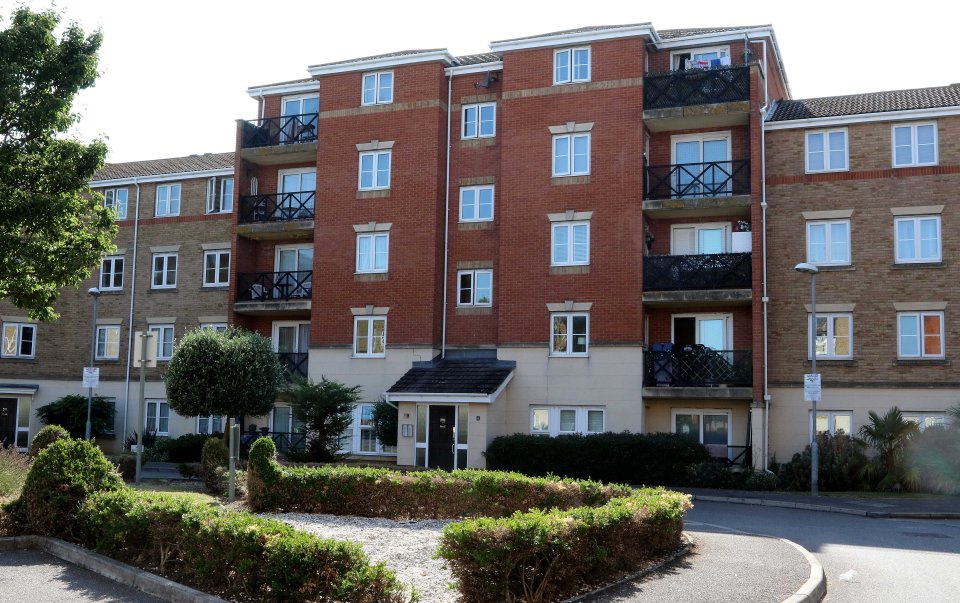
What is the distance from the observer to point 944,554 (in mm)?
13930

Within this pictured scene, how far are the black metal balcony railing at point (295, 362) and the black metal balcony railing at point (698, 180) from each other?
12.9 meters

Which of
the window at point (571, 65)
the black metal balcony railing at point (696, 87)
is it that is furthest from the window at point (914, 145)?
the window at point (571, 65)

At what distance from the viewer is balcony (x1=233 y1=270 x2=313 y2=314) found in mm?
33094

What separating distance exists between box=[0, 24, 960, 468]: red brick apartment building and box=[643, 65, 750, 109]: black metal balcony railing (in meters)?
0.06

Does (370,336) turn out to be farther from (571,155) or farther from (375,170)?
(571,155)

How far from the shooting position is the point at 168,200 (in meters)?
38.2

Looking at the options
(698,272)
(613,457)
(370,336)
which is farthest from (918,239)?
(370,336)

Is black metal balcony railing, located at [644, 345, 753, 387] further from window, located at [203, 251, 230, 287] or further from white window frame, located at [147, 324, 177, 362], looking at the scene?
white window frame, located at [147, 324, 177, 362]

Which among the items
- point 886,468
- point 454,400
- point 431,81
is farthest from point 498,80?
point 886,468

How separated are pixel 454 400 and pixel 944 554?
51.6ft

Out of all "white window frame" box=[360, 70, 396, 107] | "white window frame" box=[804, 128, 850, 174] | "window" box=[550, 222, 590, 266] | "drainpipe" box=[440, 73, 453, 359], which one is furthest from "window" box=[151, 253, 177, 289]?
"white window frame" box=[804, 128, 850, 174]

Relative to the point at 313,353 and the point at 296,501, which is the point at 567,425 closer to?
the point at 313,353

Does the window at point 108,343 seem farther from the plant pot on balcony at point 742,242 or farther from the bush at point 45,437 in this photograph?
the plant pot on balcony at point 742,242

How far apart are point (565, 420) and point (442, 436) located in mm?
3687
